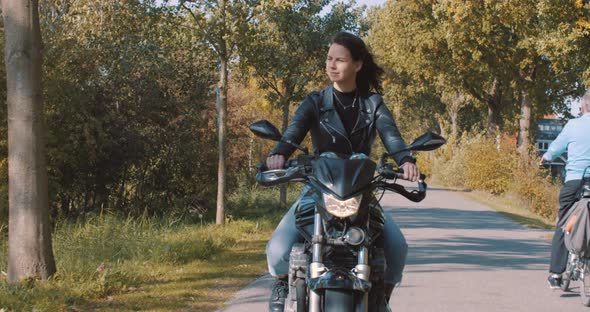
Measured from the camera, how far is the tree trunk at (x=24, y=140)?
8.28 metres

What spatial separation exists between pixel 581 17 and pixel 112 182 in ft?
47.4

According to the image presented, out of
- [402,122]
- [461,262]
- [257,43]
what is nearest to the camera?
[461,262]

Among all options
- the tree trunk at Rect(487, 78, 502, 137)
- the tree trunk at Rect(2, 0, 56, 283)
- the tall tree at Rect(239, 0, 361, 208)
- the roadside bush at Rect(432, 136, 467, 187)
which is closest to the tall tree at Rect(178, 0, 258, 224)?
the tall tree at Rect(239, 0, 361, 208)

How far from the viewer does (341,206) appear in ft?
12.1

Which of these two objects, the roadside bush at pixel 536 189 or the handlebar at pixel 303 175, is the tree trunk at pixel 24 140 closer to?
the handlebar at pixel 303 175

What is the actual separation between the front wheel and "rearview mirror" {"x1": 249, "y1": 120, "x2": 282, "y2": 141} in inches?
33.6

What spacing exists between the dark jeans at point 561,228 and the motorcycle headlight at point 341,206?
493 cm

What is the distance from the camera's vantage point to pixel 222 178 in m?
16.8

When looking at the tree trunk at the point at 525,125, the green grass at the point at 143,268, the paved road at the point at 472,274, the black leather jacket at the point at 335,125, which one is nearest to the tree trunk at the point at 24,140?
the green grass at the point at 143,268

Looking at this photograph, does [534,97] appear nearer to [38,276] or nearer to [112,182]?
[112,182]

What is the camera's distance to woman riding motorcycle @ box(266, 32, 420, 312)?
4328mm

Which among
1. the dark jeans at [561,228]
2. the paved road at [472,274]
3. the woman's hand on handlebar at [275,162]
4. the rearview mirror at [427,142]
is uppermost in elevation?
the rearview mirror at [427,142]

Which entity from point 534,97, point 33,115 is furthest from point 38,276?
point 534,97

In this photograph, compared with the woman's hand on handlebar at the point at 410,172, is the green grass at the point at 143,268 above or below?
below
